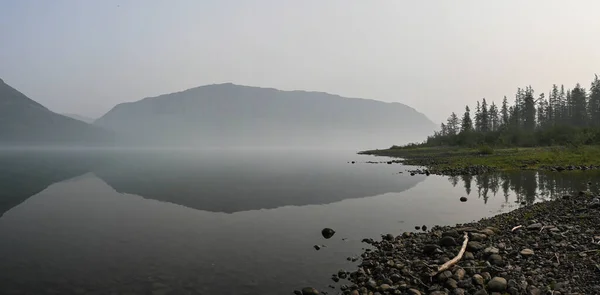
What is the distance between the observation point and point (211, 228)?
1992 centimetres

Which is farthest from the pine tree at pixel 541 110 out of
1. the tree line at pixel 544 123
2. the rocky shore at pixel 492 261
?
the rocky shore at pixel 492 261

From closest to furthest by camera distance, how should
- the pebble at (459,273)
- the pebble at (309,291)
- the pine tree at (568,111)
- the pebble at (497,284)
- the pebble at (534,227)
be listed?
the pebble at (497,284), the pebble at (459,273), the pebble at (309,291), the pebble at (534,227), the pine tree at (568,111)

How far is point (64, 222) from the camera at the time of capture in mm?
21328

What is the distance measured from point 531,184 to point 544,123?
114 m

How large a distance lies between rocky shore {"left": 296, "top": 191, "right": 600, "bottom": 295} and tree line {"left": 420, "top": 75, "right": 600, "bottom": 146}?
60325mm

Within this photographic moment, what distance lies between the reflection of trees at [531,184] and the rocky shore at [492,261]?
33.7 ft

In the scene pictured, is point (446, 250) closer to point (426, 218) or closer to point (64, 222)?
point (426, 218)

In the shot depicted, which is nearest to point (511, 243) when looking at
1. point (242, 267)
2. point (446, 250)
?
point (446, 250)

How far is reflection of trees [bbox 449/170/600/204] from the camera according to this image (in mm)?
26178

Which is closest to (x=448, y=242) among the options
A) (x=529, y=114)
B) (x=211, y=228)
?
(x=211, y=228)

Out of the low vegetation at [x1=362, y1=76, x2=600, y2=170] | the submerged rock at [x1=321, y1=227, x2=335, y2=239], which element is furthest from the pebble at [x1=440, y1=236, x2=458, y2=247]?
the low vegetation at [x1=362, y1=76, x2=600, y2=170]

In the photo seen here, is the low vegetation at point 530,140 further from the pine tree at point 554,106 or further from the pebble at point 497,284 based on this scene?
the pebble at point 497,284

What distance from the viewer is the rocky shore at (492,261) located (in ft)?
31.6

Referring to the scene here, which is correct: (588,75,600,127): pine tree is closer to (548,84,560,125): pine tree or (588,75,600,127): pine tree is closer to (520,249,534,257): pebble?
(548,84,560,125): pine tree
